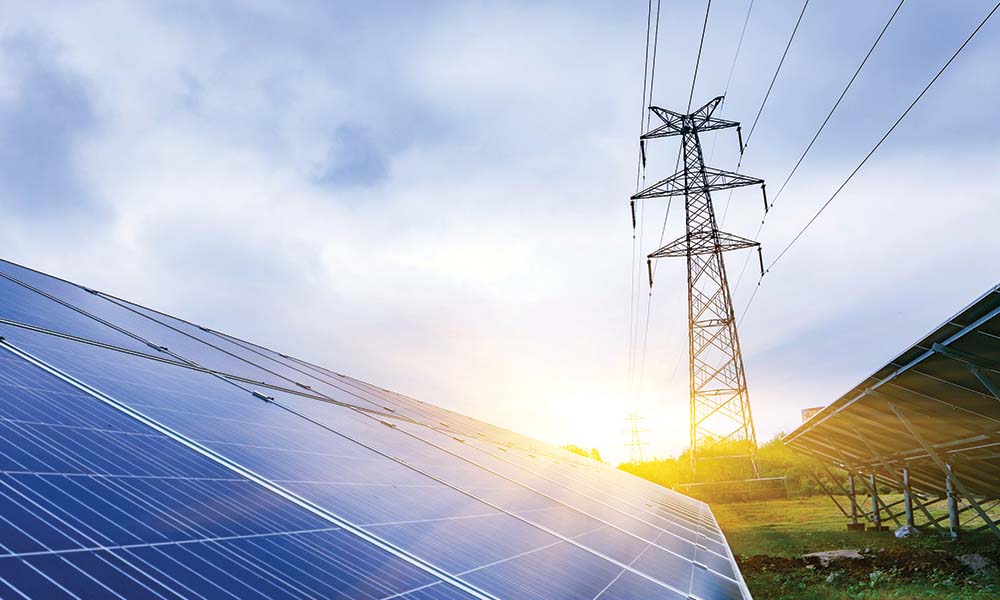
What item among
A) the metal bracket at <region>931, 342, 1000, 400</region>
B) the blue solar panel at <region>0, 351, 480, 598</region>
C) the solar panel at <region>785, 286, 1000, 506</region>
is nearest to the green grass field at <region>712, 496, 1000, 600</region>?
the solar panel at <region>785, 286, 1000, 506</region>

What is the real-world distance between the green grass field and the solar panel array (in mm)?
8546

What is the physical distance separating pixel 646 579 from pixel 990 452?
2075cm

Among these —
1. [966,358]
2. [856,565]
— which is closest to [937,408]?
[856,565]

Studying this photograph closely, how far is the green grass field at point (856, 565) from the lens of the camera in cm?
1620

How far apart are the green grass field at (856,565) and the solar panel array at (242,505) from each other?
8.55 m

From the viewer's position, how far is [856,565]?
21.0m

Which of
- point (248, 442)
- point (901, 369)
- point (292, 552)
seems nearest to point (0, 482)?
point (292, 552)

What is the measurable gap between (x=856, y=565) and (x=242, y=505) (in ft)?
73.7

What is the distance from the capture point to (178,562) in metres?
3.37

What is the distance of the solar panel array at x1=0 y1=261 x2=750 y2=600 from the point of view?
11.0 ft

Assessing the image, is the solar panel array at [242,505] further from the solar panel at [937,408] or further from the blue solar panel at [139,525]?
the solar panel at [937,408]

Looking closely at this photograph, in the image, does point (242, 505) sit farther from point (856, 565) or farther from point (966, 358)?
point (856, 565)

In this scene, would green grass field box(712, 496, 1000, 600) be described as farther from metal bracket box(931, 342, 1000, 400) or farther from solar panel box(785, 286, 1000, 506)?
metal bracket box(931, 342, 1000, 400)

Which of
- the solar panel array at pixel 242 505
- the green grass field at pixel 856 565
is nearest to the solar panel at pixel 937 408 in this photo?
the green grass field at pixel 856 565
